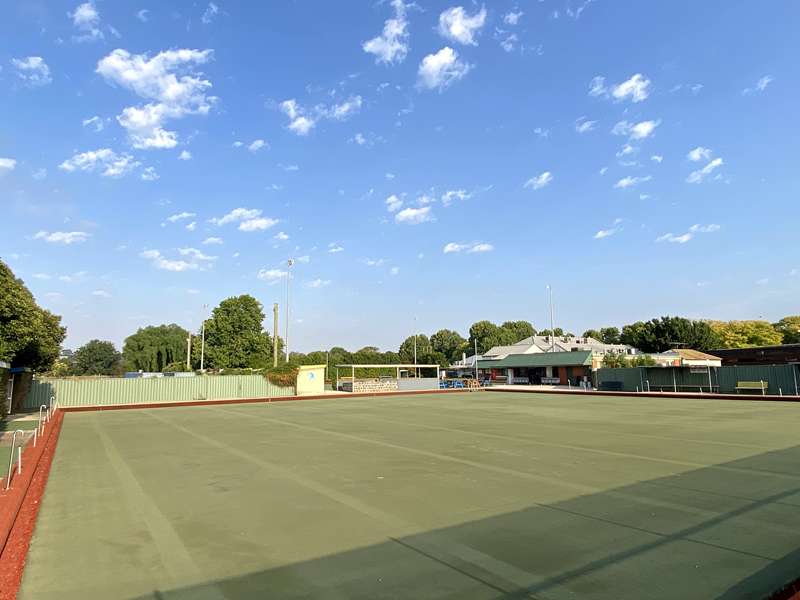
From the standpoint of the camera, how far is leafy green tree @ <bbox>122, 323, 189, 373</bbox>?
94.5m

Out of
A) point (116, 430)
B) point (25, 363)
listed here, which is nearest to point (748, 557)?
point (116, 430)

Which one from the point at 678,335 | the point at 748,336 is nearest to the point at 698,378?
the point at 678,335

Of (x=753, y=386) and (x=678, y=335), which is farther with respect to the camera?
(x=678, y=335)

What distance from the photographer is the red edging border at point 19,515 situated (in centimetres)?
516

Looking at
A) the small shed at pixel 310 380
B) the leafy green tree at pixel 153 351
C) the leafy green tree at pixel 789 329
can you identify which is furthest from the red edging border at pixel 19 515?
the leafy green tree at pixel 789 329

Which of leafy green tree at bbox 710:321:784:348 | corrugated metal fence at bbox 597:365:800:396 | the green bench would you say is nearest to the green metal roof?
corrugated metal fence at bbox 597:365:800:396

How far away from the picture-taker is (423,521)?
6.72 m

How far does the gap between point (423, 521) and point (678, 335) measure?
238 ft

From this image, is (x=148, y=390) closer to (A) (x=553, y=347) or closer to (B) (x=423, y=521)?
(B) (x=423, y=521)

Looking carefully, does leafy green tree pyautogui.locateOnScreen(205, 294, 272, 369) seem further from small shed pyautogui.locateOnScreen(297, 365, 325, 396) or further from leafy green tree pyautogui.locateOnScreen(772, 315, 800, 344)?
leafy green tree pyautogui.locateOnScreen(772, 315, 800, 344)

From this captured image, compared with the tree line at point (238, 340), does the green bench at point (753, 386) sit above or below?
below

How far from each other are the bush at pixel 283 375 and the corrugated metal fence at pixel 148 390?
382mm

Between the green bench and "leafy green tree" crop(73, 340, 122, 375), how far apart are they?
12119 cm

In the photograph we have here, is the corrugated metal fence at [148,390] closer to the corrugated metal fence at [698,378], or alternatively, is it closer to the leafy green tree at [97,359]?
the corrugated metal fence at [698,378]
